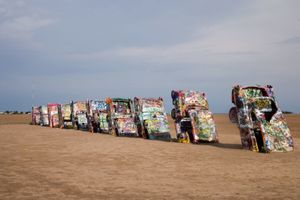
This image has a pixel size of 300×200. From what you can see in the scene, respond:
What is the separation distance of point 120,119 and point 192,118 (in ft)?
18.4

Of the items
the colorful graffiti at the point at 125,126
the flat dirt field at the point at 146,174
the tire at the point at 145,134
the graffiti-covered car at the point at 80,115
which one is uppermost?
the graffiti-covered car at the point at 80,115

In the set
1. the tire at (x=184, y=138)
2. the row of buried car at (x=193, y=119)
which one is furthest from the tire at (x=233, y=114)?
the tire at (x=184, y=138)

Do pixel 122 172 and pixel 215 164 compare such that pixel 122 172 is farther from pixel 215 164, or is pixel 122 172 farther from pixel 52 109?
pixel 52 109

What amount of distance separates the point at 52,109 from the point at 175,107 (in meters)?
16.1

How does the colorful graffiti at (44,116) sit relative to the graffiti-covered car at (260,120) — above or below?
above

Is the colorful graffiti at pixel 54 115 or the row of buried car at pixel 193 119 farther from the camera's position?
the colorful graffiti at pixel 54 115

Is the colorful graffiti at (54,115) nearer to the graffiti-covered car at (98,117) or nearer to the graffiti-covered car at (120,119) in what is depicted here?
the graffiti-covered car at (98,117)

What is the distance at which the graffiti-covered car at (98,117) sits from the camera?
2448 centimetres

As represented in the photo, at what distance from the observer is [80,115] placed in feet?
92.4

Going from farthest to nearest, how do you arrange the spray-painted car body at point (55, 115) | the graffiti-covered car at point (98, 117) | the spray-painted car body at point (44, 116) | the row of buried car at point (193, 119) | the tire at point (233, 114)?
the spray-painted car body at point (44, 116) → the spray-painted car body at point (55, 115) → the graffiti-covered car at point (98, 117) → the tire at point (233, 114) → the row of buried car at point (193, 119)

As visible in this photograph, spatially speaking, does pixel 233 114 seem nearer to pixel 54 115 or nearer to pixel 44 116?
pixel 54 115

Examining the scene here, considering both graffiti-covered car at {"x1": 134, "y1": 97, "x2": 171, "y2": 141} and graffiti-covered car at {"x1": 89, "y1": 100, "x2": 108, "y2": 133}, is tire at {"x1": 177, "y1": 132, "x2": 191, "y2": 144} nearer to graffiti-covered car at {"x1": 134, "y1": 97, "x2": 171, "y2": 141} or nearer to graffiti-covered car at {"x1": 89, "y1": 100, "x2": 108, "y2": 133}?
graffiti-covered car at {"x1": 134, "y1": 97, "x2": 171, "y2": 141}

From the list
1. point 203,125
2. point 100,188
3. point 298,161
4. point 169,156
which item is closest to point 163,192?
point 100,188

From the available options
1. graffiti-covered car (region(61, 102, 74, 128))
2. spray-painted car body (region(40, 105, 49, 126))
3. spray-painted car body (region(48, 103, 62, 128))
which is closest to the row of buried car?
graffiti-covered car (region(61, 102, 74, 128))
